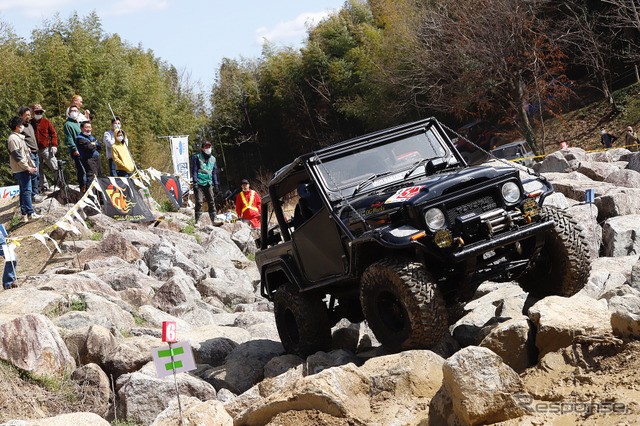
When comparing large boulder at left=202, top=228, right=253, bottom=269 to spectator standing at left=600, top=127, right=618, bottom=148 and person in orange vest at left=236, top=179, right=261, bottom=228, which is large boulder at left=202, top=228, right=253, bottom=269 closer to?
person in orange vest at left=236, top=179, right=261, bottom=228

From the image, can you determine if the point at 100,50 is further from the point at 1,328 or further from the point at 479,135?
the point at 1,328

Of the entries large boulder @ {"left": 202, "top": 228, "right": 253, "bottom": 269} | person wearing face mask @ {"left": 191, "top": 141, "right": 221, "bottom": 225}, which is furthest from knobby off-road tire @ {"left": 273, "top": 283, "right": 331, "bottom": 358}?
person wearing face mask @ {"left": 191, "top": 141, "right": 221, "bottom": 225}

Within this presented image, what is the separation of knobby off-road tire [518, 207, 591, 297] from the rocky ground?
27 cm

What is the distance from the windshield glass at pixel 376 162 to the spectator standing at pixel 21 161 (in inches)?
334

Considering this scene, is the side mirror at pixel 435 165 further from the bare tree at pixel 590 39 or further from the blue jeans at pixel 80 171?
the bare tree at pixel 590 39

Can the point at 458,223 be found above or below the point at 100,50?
below

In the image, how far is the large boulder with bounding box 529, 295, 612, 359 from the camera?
5078 mm

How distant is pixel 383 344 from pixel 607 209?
669 centimetres

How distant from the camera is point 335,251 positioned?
6.81m

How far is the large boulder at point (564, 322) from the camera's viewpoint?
5.08 meters

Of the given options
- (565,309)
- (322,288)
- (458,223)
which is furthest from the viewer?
(322,288)

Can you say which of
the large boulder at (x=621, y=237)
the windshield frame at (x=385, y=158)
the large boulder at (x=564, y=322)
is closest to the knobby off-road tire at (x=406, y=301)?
the large boulder at (x=564, y=322)

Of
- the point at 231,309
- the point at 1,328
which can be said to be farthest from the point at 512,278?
the point at 231,309

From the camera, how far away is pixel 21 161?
13.5 metres
